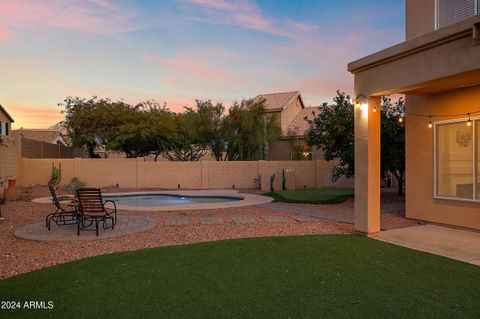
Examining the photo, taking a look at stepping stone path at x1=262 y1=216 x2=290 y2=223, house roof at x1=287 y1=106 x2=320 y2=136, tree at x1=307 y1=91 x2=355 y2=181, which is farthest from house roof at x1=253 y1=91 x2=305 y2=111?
stepping stone path at x1=262 y1=216 x2=290 y2=223

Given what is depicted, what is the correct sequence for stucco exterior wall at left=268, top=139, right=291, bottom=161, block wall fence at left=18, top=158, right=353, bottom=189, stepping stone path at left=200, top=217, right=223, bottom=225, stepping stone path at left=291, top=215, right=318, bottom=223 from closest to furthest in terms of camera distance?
stepping stone path at left=200, top=217, right=223, bottom=225 → stepping stone path at left=291, top=215, right=318, bottom=223 → block wall fence at left=18, top=158, right=353, bottom=189 → stucco exterior wall at left=268, top=139, right=291, bottom=161

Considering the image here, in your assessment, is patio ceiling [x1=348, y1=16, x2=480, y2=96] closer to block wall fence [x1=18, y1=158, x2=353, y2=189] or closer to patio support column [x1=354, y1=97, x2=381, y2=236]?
patio support column [x1=354, y1=97, x2=381, y2=236]

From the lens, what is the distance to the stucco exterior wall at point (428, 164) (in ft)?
27.9

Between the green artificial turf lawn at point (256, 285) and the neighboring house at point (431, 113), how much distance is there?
100 inches

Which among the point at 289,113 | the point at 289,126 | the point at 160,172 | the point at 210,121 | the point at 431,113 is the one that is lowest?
the point at 160,172

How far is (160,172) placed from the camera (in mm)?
20484

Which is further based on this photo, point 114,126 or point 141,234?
point 114,126

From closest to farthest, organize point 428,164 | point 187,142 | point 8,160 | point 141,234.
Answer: point 141,234, point 428,164, point 8,160, point 187,142

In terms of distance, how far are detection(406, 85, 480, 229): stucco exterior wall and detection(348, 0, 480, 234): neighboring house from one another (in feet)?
0.07

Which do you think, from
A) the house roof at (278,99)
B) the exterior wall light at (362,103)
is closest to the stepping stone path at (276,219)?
the exterior wall light at (362,103)

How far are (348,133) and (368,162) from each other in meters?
5.81

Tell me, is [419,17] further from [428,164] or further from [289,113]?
[289,113]

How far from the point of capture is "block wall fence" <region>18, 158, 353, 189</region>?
64.2 feet

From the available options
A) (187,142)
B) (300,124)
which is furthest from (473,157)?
(300,124)
